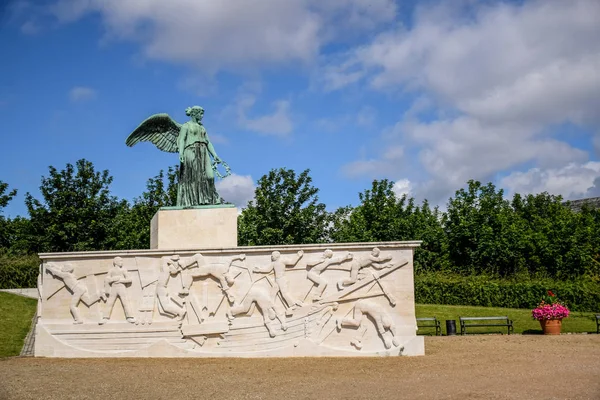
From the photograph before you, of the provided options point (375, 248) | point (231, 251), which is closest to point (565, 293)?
point (375, 248)

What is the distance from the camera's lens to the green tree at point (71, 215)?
26.8m

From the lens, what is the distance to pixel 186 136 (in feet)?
47.5

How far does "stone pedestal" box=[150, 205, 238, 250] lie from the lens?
537 inches

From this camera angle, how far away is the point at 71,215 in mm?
27000

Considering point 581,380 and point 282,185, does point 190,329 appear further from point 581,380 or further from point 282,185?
point 282,185

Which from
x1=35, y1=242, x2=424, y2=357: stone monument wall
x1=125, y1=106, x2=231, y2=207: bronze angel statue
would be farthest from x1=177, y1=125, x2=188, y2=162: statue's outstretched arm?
x1=35, y1=242, x2=424, y2=357: stone monument wall

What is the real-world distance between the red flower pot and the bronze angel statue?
33.9 feet

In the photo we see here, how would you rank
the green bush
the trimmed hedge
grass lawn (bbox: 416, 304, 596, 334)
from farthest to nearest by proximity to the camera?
1. the green bush
2. the trimmed hedge
3. grass lawn (bbox: 416, 304, 596, 334)

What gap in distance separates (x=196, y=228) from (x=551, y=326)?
430 inches

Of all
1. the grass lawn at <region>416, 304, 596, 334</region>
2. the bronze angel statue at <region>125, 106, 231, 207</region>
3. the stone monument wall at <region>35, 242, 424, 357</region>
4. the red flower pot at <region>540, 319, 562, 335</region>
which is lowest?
the grass lawn at <region>416, 304, 596, 334</region>

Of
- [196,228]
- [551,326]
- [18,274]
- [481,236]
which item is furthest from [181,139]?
[481,236]

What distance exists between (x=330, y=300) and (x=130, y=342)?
15.3 ft

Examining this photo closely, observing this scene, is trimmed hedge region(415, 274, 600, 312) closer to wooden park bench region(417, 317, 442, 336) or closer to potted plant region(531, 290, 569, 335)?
wooden park bench region(417, 317, 442, 336)

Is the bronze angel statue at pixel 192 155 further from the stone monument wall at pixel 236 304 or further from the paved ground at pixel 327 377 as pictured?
the paved ground at pixel 327 377
